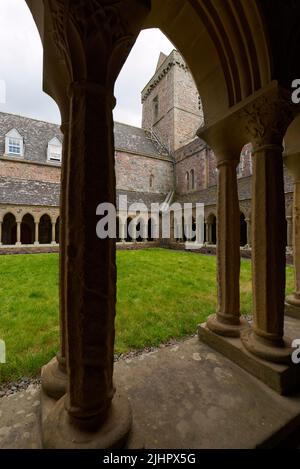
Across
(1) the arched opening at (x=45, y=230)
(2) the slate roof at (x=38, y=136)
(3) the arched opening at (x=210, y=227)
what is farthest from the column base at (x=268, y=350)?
(2) the slate roof at (x=38, y=136)

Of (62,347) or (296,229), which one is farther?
(296,229)

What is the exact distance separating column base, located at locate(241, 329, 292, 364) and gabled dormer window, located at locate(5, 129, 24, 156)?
19.7 metres

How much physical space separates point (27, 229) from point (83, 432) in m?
18.8

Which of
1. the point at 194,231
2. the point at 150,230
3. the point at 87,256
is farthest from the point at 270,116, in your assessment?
the point at 150,230

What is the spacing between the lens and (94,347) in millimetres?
1247

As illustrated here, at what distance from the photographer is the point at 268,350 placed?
1970 mm

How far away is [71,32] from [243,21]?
5.47 feet

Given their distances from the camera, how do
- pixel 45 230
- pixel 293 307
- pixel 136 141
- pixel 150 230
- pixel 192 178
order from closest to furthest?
pixel 293 307 < pixel 45 230 < pixel 150 230 < pixel 192 178 < pixel 136 141

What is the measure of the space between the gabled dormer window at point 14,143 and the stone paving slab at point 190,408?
19084 mm

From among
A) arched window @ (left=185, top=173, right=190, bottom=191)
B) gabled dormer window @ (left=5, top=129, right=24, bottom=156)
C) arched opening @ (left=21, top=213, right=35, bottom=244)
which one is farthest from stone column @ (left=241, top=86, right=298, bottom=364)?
arched window @ (left=185, top=173, right=190, bottom=191)

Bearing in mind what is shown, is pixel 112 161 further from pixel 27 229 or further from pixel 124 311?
pixel 27 229

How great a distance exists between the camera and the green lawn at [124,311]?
2.89 metres

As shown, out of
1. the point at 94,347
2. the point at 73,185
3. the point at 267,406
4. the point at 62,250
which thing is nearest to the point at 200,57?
the point at 73,185

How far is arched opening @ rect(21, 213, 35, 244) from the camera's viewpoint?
55.9ft
